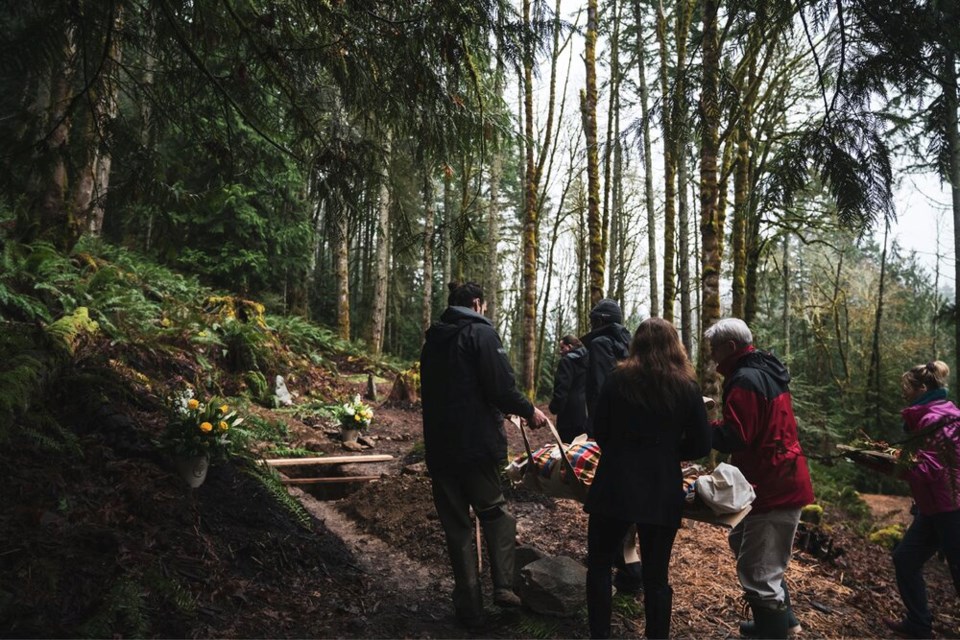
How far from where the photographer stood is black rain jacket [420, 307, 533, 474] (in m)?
3.33

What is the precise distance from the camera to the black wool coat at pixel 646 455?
2.76 m

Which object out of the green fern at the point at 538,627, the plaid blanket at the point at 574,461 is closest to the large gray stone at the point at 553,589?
the green fern at the point at 538,627

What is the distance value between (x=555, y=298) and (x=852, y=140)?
27656 millimetres

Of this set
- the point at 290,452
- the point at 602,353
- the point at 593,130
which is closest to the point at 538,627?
the point at 602,353

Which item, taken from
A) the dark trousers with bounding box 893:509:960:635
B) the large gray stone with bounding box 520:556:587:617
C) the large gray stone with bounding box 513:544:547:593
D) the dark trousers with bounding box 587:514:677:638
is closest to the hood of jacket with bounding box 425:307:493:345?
the dark trousers with bounding box 587:514:677:638

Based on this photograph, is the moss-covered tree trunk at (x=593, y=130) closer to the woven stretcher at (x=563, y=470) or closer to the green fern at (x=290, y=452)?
the green fern at (x=290, y=452)

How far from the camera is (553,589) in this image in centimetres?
348

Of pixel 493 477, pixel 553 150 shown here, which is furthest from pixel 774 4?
pixel 553 150

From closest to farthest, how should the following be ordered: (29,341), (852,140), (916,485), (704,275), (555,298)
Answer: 1. (852,140)
2. (916,485)
3. (29,341)
4. (704,275)
5. (555,298)

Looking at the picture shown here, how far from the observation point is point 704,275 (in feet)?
22.0

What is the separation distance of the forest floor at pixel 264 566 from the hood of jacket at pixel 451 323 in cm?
179

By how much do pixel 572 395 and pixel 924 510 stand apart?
264 centimetres

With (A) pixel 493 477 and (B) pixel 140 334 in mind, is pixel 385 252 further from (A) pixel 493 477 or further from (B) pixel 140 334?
(A) pixel 493 477

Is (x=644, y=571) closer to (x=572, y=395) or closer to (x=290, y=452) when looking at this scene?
(x=572, y=395)
